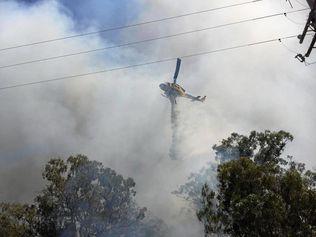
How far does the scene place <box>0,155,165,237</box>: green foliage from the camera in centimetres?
4966

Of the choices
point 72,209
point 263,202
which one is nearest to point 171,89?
point 72,209

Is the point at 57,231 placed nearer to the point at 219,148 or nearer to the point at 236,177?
the point at 219,148

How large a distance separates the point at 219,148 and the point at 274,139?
7259 millimetres

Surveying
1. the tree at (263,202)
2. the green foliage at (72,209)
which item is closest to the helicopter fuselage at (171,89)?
the green foliage at (72,209)

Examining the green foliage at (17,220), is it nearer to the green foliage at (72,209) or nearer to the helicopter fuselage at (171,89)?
the green foliage at (72,209)

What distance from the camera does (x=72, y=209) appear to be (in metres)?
50.4

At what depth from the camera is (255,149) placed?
1812 inches

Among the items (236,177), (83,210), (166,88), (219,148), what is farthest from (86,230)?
(166,88)

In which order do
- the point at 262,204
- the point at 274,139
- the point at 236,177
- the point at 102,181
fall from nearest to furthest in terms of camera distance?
the point at 262,204
the point at 236,177
the point at 274,139
the point at 102,181

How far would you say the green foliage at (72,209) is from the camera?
49.7 metres

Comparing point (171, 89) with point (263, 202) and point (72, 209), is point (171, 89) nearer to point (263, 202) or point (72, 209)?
point (72, 209)

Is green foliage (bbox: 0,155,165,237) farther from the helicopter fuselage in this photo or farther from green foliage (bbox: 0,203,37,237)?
the helicopter fuselage

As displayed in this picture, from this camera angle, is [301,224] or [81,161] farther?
[81,161]

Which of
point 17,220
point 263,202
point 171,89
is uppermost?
point 171,89
